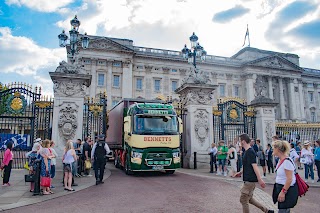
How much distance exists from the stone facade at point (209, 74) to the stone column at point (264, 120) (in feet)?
91.2

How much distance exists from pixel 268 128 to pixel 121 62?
3555cm

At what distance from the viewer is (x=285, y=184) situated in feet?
12.7

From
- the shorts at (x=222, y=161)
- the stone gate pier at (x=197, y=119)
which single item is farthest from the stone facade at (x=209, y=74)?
the shorts at (x=222, y=161)

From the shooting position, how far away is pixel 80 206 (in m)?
6.20

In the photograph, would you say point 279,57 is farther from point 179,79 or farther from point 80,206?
point 80,206

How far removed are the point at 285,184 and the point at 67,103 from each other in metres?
10.9

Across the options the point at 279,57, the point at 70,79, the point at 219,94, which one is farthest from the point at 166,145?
the point at 279,57

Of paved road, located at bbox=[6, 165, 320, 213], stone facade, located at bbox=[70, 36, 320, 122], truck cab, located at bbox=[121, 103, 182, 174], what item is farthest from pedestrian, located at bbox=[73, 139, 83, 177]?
stone facade, located at bbox=[70, 36, 320, 122]

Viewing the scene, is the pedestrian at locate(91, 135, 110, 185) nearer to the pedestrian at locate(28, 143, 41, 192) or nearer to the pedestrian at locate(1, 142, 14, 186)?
the pedestrian at locate(28, 143, 41, 192)

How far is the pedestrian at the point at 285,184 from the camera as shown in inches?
152

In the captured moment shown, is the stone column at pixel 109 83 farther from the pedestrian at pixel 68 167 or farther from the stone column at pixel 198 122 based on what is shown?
the pedestrian at pixel 68 167

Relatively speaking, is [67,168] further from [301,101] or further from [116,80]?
[301,101]

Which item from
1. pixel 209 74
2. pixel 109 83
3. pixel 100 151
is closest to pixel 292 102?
pixel 209 74

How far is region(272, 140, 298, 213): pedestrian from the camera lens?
12.7 feet
